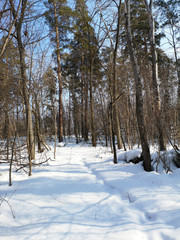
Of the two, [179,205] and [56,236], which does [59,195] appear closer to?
[56,236]

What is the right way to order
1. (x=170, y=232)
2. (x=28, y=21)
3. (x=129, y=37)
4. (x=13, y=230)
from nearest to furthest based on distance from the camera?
1. (x=170, y=232)
2. (x=13, y=230)
3. (x=28, y=21)
4. (x=129, y=37)

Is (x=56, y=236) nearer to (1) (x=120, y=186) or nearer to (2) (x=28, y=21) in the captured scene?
(1) (x=120, y=186)

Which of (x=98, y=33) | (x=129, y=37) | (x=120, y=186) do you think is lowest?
(x=120, y=186)

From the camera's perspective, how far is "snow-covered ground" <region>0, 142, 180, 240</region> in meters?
1.84

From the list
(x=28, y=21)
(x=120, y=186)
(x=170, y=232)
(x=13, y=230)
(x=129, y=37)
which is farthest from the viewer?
(x=129, y=37)

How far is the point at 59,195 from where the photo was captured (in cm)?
294

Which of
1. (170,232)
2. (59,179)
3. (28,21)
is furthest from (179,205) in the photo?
(28,21)

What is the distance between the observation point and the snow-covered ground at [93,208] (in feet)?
6.03

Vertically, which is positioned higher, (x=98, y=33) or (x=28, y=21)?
(x=98, y=33)

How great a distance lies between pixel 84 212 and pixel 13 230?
1013 millimetres

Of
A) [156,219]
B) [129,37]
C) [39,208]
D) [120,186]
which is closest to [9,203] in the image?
[39,208]

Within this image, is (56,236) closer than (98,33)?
Yes

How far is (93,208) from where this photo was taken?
2.46 meters

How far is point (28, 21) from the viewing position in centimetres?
366
